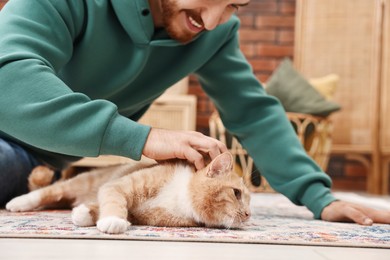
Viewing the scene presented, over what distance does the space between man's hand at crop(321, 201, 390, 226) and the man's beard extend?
0.65 metres

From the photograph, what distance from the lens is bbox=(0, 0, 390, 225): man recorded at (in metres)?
1.01

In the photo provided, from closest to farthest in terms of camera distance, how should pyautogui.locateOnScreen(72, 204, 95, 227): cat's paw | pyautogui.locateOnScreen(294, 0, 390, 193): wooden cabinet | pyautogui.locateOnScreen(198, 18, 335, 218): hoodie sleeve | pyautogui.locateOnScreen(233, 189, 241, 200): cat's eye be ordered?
1. pyautogui.locateOnScreen(72, 204, 95, 227): cat's paw
2. pyautogui.locateOnScreen(233, 189, 241, 200): cat's eye
3. pyautogui.locateOnScreen(198, 18, 335, 218): hoodie sleeve
4. pyautogui.locateOnScreen(294, 0, 390, 193): wooden cabinet

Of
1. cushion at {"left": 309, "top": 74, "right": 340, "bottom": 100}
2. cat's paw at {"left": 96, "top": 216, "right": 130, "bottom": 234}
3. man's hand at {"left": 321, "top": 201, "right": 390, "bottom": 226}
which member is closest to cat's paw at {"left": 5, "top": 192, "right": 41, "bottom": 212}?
cat's paw at {"left": 96, "top": 216, "right": 130, "bottom": 234}

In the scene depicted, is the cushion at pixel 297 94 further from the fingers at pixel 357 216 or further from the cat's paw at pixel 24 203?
the cat's paw at pixel 24 203

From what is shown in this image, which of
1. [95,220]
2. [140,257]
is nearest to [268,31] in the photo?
[95,220]

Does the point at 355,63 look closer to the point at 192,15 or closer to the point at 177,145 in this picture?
the point at 192,15

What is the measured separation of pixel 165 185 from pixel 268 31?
280cm

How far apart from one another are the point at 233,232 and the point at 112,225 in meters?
0.28

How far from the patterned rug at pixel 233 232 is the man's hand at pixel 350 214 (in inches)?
1.8

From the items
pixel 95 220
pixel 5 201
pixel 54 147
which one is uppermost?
pixel 54 147

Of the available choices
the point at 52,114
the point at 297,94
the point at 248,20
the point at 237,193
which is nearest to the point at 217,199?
the point at 237,193

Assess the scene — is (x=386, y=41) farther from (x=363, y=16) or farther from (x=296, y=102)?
(x=296, y=102)

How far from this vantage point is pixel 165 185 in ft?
3.87

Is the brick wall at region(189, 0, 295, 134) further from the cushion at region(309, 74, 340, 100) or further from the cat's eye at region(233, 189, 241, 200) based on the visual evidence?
the cat's eye at region(233, 189, 241, 200)
